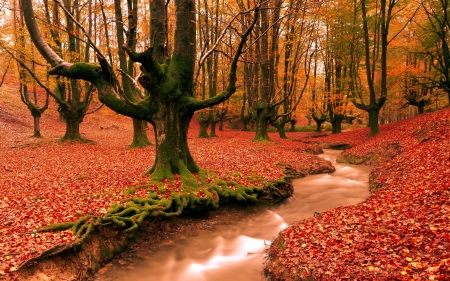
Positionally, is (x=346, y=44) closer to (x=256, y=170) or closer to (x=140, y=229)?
(x=256, y=170)

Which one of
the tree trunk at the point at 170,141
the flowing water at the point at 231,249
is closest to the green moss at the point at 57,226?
the flowing water at the point at 231,249

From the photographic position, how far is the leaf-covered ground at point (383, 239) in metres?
4.06

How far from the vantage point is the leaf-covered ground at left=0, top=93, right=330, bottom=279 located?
5191 millimetres

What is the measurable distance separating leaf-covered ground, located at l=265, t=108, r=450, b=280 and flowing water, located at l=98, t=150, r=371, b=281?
91 centimetres

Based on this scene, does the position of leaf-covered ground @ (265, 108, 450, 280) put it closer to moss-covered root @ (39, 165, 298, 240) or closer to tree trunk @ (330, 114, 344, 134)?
moss-covered root @ (39, 165, 298, 240)

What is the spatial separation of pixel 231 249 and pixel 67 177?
6301mm

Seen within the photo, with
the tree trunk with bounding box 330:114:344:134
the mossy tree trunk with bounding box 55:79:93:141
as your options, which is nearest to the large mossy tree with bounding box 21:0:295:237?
the mossy tree trunk with bounding box 55:79:93:141

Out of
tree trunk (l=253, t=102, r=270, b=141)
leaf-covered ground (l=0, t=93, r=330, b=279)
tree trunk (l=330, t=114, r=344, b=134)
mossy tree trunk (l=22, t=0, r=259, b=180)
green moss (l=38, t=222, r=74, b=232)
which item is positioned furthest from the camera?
tree trunk (l=330, t=114, r=344, b=134)

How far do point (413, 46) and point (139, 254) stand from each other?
26115 millimetres

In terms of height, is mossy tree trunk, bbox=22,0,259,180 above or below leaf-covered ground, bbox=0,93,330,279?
above

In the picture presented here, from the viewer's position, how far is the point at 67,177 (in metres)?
9.21

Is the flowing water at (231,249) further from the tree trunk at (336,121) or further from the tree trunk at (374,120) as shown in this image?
the tree trunk at (336,121)

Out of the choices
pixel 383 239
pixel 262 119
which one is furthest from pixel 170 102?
pixel 262 119

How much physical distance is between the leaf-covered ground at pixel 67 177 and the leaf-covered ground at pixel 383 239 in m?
3.79
